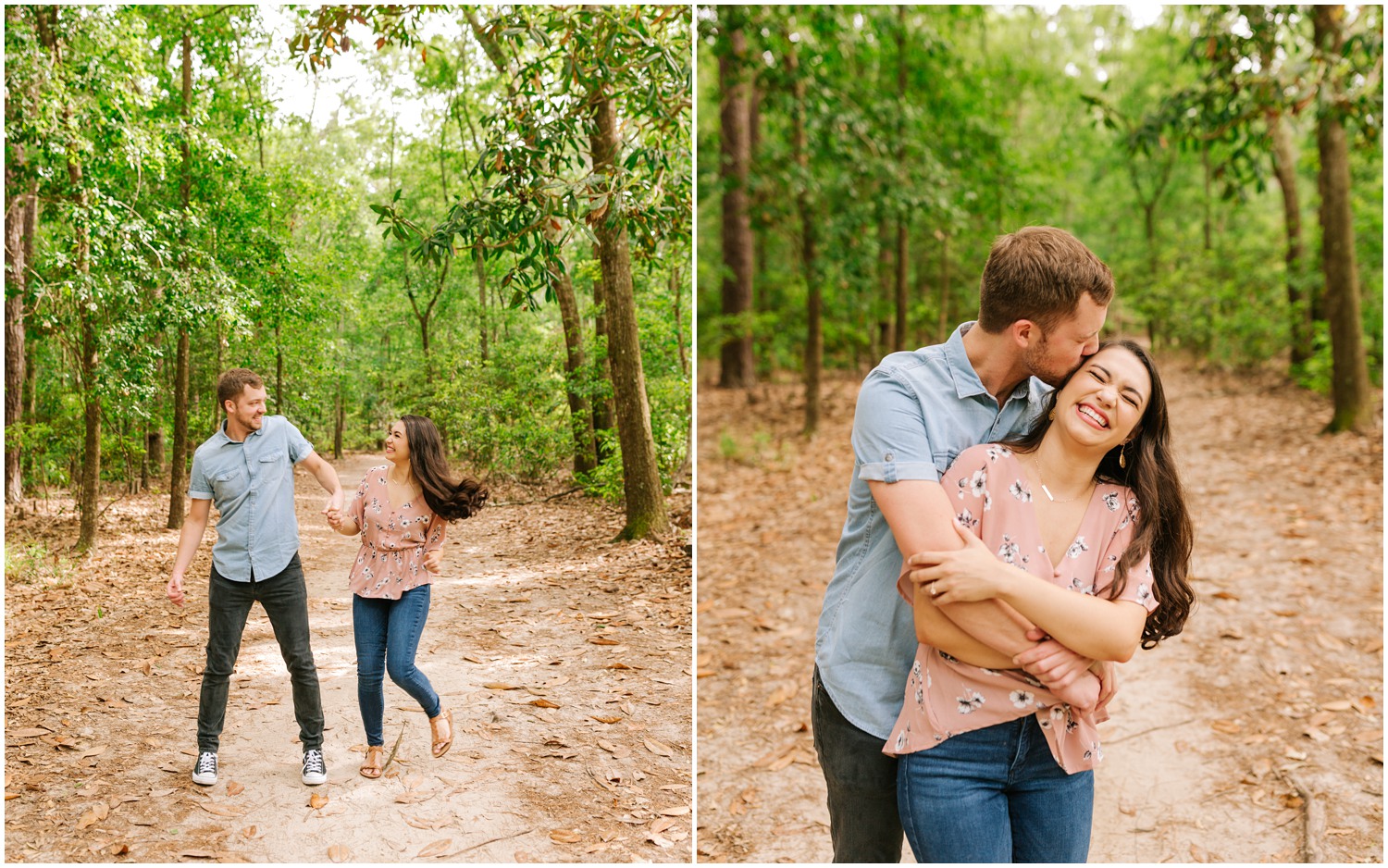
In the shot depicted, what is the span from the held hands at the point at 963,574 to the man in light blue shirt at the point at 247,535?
1806 millimetres

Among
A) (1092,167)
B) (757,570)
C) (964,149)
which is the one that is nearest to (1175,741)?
(757,570)

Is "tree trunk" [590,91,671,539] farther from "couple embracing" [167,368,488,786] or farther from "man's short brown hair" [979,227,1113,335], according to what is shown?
"man's short brown hair" [979,227,1113,335]

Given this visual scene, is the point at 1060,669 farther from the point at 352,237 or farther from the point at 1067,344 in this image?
the point at 352,237

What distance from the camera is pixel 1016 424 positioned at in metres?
1.74

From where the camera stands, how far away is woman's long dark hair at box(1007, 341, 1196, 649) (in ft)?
5.32

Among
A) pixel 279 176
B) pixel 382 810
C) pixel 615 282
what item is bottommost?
pixel 382 810

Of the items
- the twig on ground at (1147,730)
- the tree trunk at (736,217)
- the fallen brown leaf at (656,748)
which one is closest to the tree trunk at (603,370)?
the fallen brown leaf at (656,748)

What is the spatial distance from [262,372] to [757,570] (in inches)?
157

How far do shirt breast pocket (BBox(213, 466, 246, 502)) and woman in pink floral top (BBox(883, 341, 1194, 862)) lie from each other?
1.86m

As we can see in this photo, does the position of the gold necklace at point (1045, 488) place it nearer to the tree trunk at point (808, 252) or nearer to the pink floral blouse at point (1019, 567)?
the pink floral blouse at point (1019, 567)

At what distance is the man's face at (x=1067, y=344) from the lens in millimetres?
1555

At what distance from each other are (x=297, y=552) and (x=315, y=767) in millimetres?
583

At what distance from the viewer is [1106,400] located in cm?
156

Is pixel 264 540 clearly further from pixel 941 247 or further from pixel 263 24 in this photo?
pixel 941 247
